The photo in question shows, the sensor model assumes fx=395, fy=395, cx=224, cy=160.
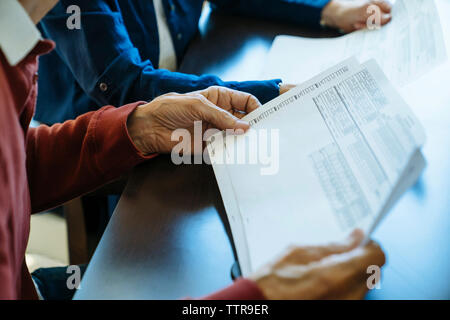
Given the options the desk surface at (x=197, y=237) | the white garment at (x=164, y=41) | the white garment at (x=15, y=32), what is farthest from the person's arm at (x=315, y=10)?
the white garment at (x=15, y=32)

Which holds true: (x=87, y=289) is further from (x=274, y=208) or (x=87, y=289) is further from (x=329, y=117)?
(x=329, y=117)

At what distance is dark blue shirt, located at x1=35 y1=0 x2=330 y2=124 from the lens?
70 centimetres

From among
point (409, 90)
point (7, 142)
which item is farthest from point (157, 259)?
Result: point (409, 90)

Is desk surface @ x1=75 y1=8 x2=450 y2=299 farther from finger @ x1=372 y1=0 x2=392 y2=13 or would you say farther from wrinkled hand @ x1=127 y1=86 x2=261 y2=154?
finger @ x1=372 y1=0 x2=392 y2=13

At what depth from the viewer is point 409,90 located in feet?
2.31

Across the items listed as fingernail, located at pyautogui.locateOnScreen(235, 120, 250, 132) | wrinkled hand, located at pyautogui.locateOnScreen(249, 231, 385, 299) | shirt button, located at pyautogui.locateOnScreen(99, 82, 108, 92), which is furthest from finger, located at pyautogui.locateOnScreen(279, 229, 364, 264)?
shirt button, located at pyautogui.locateOnScreen(99, 82, 108, 92)

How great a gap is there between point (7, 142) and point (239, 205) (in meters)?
0.29

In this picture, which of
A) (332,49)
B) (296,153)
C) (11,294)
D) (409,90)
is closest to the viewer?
(11,294)

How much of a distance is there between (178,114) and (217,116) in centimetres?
7

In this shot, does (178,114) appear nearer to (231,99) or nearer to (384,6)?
(231,99)

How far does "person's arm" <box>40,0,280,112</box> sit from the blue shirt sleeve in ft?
1.03

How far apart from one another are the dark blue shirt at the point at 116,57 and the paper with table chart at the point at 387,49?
4.2 inches

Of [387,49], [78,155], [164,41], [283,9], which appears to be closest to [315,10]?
[283,9]

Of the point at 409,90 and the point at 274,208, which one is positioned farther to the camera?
the point at 409,90
